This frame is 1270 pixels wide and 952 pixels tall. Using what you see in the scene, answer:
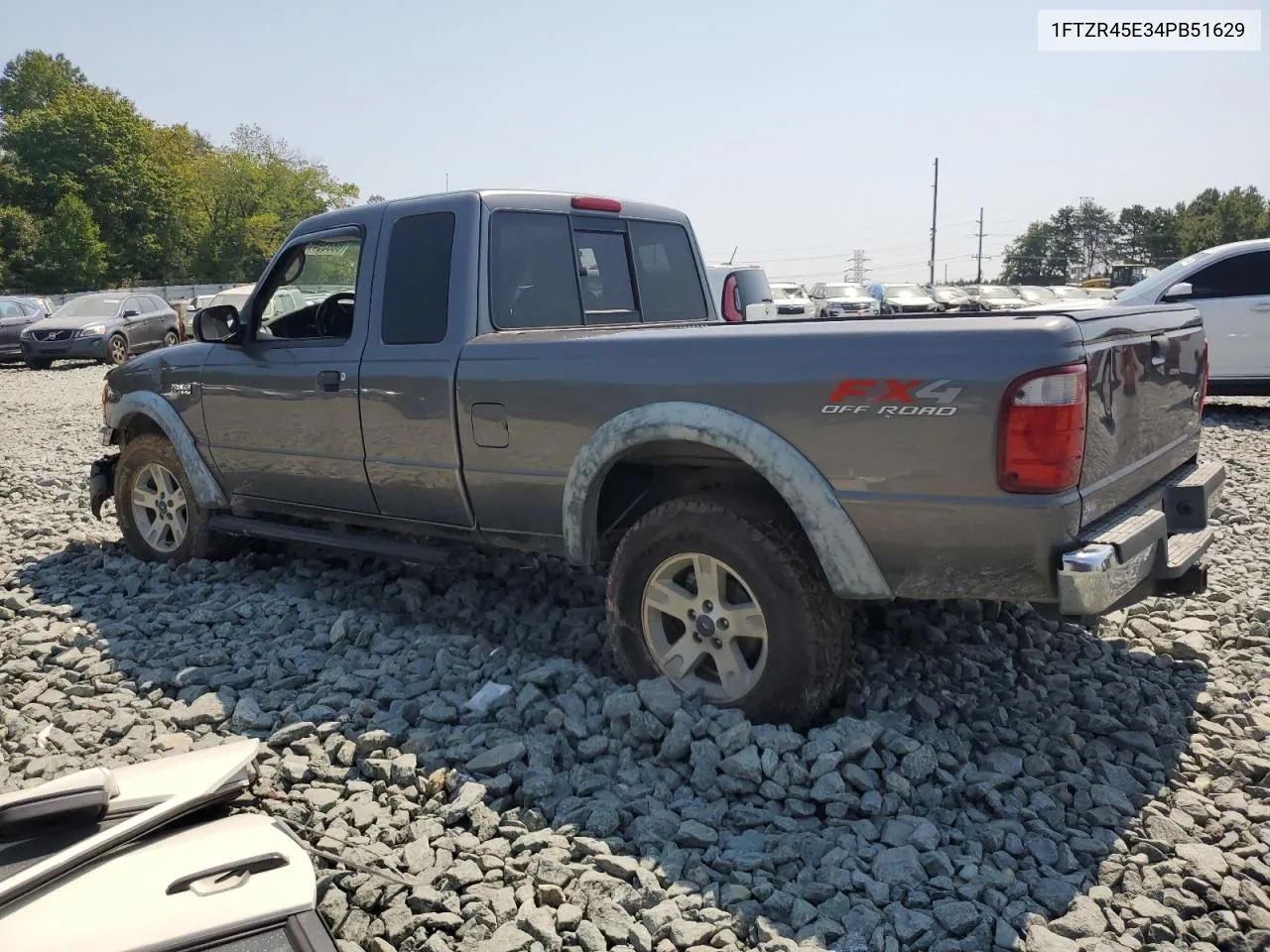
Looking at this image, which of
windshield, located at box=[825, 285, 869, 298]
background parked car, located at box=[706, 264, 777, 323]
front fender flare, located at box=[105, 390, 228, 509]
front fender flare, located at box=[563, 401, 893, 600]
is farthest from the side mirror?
windshield, located at box=[825, 285, 869, 298]

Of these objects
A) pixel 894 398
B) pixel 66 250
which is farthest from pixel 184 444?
pixel 66 250

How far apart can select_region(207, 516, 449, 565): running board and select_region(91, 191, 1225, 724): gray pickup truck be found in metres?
0.02

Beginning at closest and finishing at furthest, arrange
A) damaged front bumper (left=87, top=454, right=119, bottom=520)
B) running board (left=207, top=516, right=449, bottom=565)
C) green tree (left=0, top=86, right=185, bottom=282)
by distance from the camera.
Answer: running board (left=207, top=516, right=449, bottom=565)
damaged front bumper (left=87, top=454, right=119, bottom=520)
green tree (left=0, top=86, right=185, bottom=282)

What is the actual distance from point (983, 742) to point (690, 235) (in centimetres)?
328

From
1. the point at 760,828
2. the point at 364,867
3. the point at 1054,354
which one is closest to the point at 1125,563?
the point at 1054,354

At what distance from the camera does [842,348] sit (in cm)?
341

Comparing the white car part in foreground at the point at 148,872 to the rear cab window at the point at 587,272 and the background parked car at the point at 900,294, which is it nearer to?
the rear cab window at the point at 587,272

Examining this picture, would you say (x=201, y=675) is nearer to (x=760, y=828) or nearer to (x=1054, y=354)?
(x=760, y=828)

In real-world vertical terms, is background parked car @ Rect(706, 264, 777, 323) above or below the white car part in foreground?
above

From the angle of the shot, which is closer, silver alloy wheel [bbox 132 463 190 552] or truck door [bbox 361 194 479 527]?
truck door [bbox 361 194 479 527]

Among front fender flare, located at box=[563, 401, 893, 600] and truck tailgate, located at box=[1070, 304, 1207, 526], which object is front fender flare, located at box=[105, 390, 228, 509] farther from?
truck tailgate, located at box=[1070, 304, 1207, 526]

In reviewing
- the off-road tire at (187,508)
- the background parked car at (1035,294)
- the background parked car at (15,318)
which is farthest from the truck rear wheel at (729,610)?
the background parked car at (1035,294)

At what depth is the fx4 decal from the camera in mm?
3193

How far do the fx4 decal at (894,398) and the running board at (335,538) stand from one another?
85.7 inches
